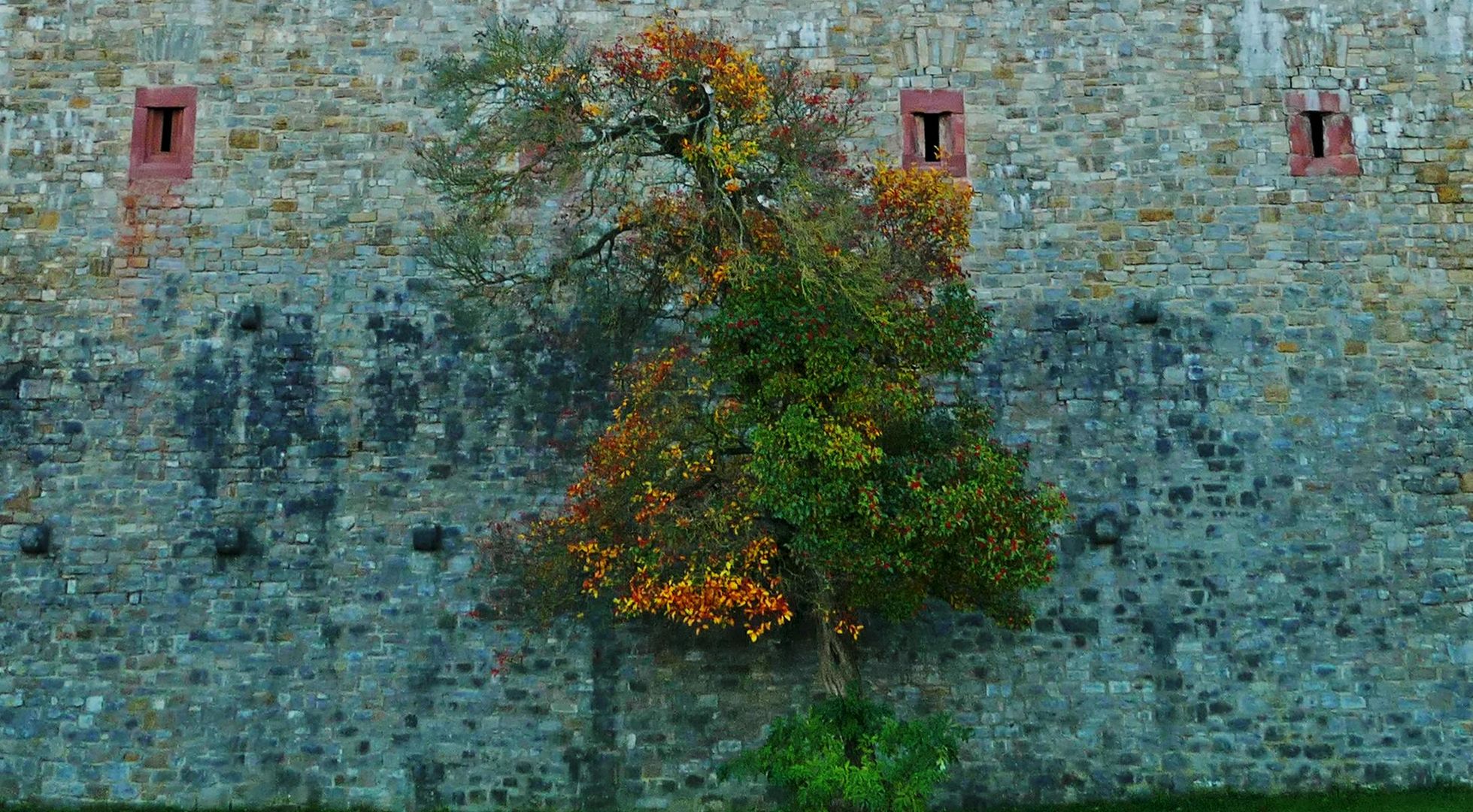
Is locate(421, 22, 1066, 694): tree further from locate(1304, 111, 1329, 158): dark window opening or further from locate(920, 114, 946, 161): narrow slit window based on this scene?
locate(1304, 111, 1329, 158): dark window opening

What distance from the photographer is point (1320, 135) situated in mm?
12547

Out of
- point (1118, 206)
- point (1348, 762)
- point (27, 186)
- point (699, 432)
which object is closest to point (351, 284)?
point (27, 186)

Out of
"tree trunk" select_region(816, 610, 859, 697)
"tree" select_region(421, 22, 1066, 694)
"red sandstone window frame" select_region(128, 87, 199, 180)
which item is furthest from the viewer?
"red sandstone window frame" select_region(128, 87, 199, 180)

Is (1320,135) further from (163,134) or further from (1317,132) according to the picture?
(163,134)

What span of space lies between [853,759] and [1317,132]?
25.2ft

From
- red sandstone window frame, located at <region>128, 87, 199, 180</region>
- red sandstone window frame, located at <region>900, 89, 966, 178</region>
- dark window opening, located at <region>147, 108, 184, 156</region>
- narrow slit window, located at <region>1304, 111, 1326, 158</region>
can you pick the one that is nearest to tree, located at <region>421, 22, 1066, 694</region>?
red sandstone window frame, located at <region>900, 89, 966, 178</region>

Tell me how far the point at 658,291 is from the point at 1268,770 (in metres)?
6.88

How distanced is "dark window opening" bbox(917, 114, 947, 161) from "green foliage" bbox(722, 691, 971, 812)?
17.8ft

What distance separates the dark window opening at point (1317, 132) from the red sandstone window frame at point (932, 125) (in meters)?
3.34

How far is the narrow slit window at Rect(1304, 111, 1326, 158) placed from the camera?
41.0ft

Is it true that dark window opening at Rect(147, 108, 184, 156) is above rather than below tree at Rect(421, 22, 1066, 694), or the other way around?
above

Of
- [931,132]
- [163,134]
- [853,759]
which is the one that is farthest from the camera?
[163,134]

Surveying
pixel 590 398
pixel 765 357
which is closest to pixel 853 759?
pixel 765 357

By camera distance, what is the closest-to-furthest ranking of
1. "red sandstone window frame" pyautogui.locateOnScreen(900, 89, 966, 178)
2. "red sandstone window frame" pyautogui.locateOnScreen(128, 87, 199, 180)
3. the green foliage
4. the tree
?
A: the green foliage → the tree → "red sandstone window frame" pyautogui.locateOnScreen(900, 89, 966, 178) → "red sandstone window frame" pyautogui.locateOnScreen(128, 87, 199, 180)
